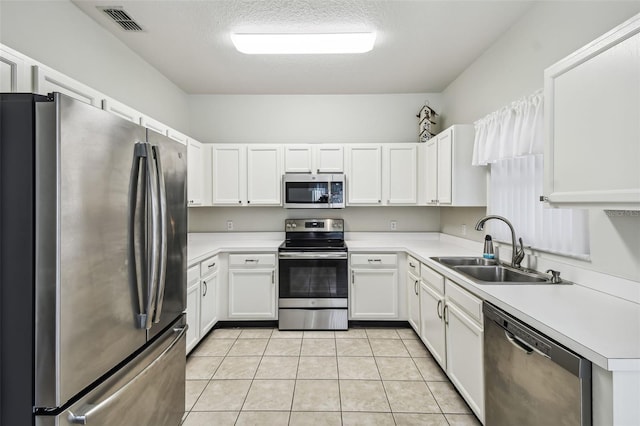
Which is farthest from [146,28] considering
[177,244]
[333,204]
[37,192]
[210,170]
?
[333,204]

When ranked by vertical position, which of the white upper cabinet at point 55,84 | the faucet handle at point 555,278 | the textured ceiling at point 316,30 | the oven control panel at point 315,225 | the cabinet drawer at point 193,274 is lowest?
the cabinet drawer at point 193,274

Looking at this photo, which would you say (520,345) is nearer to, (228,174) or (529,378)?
(529,378)

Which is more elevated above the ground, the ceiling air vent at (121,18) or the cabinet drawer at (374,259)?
the ceiling air vent at (121,18)

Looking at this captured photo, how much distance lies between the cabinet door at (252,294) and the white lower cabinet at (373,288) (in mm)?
870

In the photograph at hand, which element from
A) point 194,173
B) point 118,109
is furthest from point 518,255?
point 194,173

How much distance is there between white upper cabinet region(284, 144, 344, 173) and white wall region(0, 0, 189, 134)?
1407 millimetres

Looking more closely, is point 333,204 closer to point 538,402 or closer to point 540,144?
point 540,144

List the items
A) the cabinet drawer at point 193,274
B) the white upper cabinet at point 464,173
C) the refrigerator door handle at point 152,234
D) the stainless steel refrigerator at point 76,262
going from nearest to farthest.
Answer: the stainless steel refrigerator at point 76,262, the refrigerator door handle at point 152,234, the cabinet drawer at point 193,274, the white upper cabinet at point 464,173

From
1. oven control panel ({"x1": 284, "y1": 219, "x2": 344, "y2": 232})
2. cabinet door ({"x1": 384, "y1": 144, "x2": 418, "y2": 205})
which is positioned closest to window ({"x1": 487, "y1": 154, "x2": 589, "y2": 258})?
cabinet door ({"x1": 384, "y1": 144, "x2": 418, "y2": 205})

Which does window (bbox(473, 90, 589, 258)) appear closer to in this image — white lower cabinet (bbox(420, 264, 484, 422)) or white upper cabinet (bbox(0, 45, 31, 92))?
white lower cabinet (bbox(420, 264, 484, 422))

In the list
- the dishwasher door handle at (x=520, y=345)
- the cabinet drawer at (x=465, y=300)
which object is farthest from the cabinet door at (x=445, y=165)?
the dishwasher door handle at (x=520, y=345)

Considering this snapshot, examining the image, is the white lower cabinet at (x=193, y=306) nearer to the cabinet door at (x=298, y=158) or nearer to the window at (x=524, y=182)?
the cabinet door at (x=298, y=158)

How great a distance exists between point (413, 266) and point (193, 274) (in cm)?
205

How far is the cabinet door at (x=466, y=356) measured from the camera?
1812 mm
